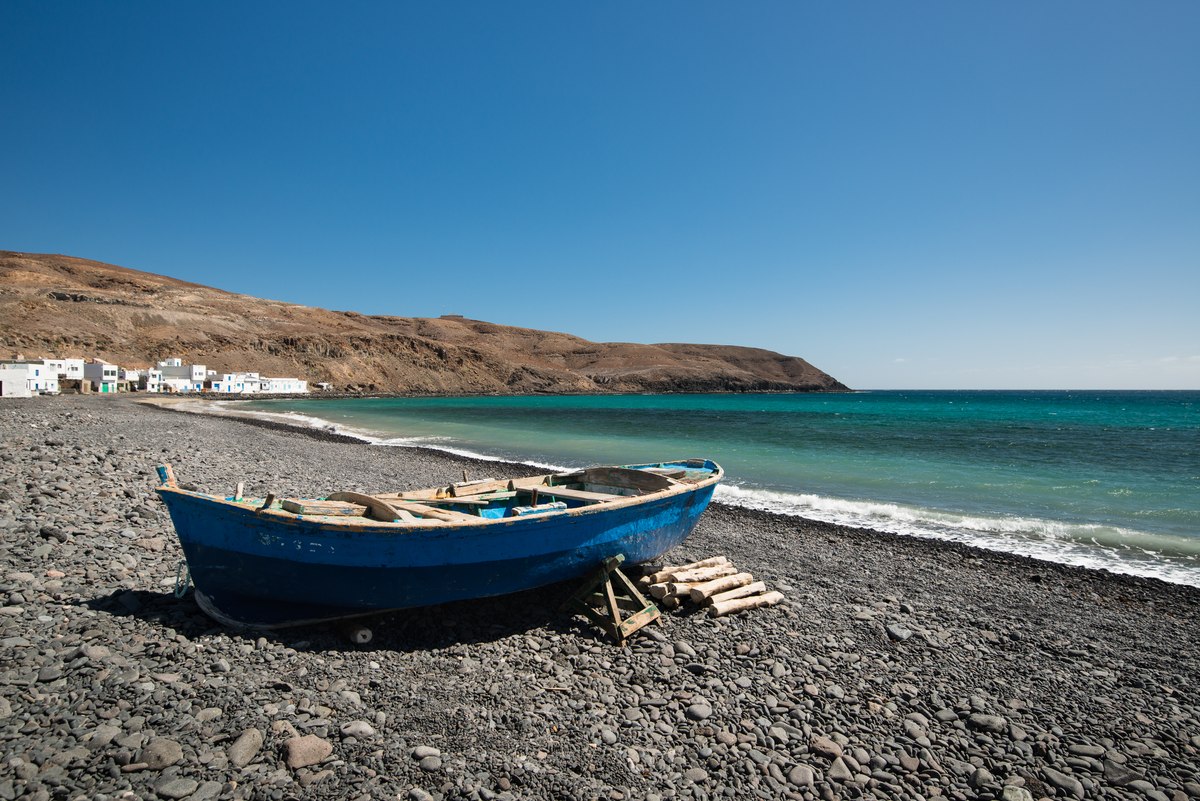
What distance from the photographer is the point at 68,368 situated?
56312 millimetres

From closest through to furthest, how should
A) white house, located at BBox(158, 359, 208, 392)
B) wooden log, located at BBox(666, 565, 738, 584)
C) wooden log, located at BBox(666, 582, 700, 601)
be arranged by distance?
wooden log, located at BBox(666, 582, 700, 601), wooden log, located at BBox(666, 565, 738, 584), white house, located at BBox(158, 359, 208, 392)

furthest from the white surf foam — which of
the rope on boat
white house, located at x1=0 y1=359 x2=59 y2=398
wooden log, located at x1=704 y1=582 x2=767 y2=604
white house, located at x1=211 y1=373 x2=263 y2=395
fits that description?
white house, located at x1=211 y1=373 x2=263 y2=395

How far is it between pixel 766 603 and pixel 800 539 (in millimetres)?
4258

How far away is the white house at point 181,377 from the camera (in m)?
73.0

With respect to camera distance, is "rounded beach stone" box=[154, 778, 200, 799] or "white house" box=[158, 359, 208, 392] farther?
"white house" box=[158, 359, 208, 392]

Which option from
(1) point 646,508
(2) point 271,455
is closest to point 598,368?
(2) point 271,455

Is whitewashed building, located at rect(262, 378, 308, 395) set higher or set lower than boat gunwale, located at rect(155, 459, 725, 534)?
higher

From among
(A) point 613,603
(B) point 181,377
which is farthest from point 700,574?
(B) point 181,377

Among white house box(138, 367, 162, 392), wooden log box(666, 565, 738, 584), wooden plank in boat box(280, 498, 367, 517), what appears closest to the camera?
wooden plank in boat box(280, 498, 367, 517)

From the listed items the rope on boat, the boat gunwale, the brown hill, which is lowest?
Answer: the rope on boat

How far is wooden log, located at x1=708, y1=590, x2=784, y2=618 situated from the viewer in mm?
6387

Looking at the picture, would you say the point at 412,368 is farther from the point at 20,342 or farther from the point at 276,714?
the point at 276,714

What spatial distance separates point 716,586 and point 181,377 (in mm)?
91066

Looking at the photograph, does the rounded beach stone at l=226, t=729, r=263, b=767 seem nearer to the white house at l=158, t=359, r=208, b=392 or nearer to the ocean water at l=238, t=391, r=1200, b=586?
the ocean water at l=238, t=391, r=1200, b=586
